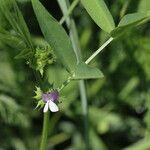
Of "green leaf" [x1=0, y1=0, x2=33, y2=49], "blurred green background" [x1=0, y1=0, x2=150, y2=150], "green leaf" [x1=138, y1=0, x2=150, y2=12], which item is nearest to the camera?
"green leaf" [x1=0, y1=0, x2=33, y2=49]

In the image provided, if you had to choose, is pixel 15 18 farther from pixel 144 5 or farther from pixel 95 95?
pixel 95 95

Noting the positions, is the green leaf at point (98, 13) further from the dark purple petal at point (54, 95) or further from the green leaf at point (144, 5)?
the green leaf at point (144, 5)

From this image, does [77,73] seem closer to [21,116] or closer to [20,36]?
[20,36]

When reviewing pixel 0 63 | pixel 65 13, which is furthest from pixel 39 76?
pixel 0 63

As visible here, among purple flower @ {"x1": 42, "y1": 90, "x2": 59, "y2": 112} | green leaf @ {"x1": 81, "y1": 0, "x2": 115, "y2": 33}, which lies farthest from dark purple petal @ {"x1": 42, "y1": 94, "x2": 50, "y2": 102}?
green leaf @ {"x1": 81, "y1": 0, "x2": 115, "y2": 33}

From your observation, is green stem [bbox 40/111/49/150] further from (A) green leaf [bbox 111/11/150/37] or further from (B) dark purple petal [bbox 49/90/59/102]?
(A) green leaf [bbox 111/11/150/37]

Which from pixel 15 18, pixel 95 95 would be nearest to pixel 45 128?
pixel 15 18
